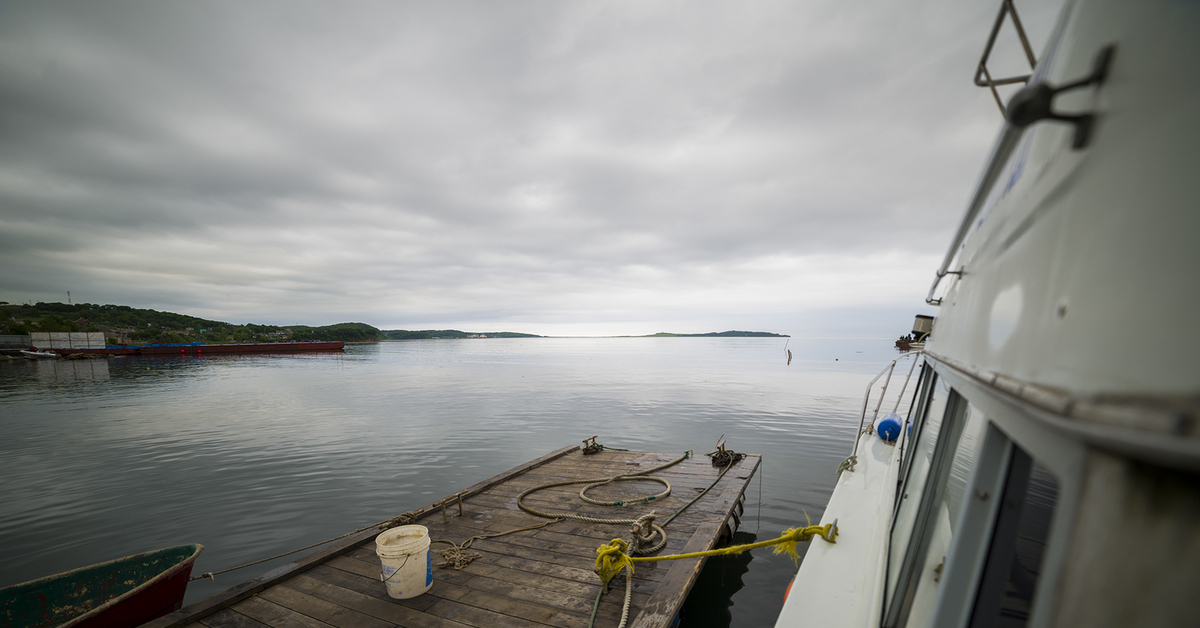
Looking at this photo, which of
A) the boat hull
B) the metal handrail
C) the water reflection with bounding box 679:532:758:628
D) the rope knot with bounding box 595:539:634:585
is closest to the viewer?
the metal handrail

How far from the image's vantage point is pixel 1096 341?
0.87 m

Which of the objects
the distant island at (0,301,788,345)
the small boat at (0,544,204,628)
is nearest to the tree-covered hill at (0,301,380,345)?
the distant island at (0,301,788,345)

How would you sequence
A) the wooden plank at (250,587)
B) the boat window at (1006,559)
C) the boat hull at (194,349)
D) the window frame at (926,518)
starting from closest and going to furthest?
the boat window at (1006,559)
the window frame at (926,518)
the wooden plank at (250,587)
the boat hull at (194,349)

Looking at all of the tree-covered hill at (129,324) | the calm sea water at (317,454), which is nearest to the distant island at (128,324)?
the tree-covered hill at (129,324)

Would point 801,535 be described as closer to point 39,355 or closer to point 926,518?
point 926,518

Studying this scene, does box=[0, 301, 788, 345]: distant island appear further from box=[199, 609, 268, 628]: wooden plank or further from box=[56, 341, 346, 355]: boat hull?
box=[199, 609, 268, 628]: wooden plank

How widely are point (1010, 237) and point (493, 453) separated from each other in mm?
13862

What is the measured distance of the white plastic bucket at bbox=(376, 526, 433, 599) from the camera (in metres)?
4.45

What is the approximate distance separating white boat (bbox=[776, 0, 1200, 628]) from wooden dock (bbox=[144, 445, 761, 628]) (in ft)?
10.6

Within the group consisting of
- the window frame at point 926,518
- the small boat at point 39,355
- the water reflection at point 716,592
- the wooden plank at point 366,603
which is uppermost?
the window frame at point 926,518

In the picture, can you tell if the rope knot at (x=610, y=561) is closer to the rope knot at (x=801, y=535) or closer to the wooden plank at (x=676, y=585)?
the wooden plank at (x=676, y=585)

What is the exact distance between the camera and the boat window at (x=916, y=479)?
2979mm

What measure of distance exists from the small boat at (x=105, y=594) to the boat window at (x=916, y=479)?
7.22 meters

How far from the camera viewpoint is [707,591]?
6.52 meters
